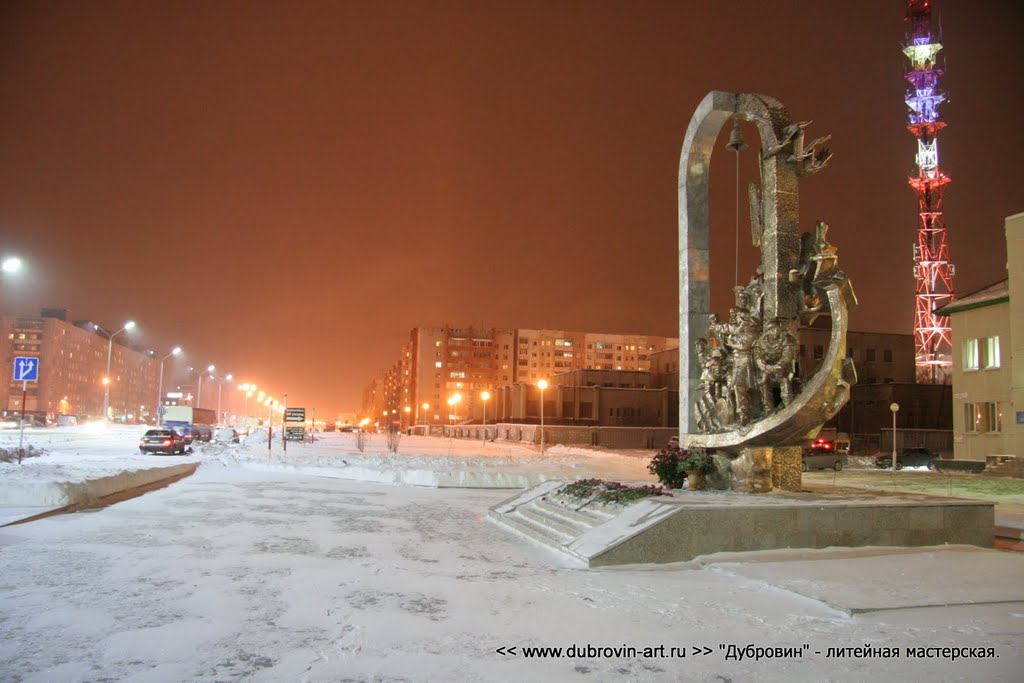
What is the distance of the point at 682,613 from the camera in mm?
8500

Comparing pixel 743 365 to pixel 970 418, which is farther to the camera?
pixel 970 418

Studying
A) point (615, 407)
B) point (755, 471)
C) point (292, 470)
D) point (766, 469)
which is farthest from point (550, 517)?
point (615, 407)

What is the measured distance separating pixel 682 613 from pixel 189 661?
5062 mm

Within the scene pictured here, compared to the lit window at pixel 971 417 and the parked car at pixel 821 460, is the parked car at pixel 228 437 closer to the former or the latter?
the parked car at pixel 821 460

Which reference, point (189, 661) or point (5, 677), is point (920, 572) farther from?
point (5, 677)

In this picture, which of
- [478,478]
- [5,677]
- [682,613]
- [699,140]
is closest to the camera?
[5,677]

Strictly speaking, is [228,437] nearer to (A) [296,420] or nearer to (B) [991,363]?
(A) [296,420]

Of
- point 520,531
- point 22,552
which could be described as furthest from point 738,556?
point 22,552

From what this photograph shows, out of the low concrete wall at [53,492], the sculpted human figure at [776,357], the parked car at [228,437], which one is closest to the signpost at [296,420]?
the parked car at [228,437]

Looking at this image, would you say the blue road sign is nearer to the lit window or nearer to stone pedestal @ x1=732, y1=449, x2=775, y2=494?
stone pedestal @ x1=732, y1=449, x2=775, y2=494

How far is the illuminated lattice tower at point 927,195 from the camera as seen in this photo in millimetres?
75250

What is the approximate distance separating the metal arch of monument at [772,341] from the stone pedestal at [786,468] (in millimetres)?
21

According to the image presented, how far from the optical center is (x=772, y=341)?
15984 mm

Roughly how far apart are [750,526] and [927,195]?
78076 mm
